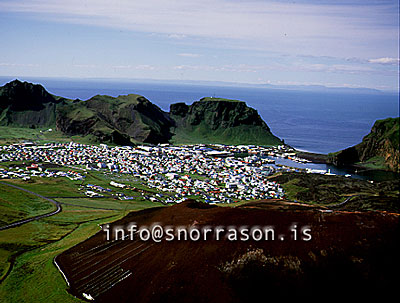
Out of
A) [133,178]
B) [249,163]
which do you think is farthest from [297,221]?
[249,163]

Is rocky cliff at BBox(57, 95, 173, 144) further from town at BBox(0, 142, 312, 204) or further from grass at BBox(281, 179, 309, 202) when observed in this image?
grass at BBox(281, 179, 309, 202)

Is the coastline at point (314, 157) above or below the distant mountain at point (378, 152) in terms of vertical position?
below

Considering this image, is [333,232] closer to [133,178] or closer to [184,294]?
[184,294]

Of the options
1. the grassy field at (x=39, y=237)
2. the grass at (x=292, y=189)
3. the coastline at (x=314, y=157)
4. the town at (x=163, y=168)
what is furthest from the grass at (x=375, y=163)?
the grassy field at (x=39, y=237)

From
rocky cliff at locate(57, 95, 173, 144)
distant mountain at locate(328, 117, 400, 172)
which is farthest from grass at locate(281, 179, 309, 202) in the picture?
rocky cliff at locate(57, 95, 173, 144)

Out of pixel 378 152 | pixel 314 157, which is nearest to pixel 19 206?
pixel 314 157

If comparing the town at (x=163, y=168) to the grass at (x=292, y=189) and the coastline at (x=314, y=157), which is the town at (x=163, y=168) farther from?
the coastline at (x=314, y=157)

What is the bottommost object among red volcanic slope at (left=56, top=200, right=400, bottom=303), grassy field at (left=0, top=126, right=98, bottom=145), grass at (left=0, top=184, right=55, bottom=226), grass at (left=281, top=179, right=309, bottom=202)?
grass at (left=281, top=179, right=309, bottom=202)

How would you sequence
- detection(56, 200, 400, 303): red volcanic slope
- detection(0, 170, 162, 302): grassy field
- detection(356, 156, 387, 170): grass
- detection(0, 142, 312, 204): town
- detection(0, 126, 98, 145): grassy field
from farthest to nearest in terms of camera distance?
detection(0, 126, 98, 145): grassy field, detection(356, 156, 387, 170): grass, detection(0, 142, 312, 204): town, detection(0, 170, 162, 302): grassy field, detection(56, 200, 400, 303): red volcanic slope
